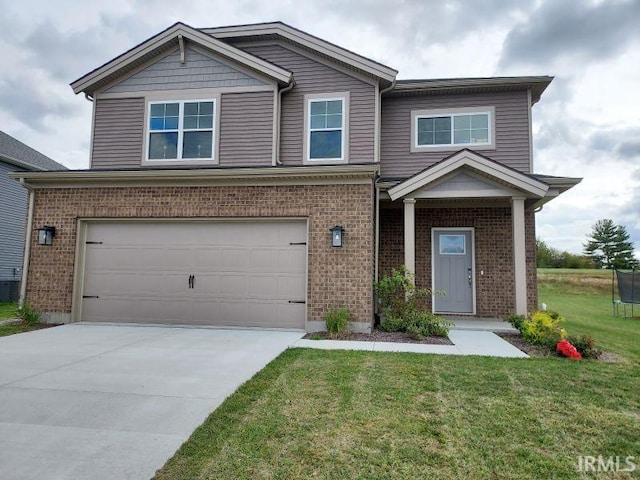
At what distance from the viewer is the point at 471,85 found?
10.0 meters

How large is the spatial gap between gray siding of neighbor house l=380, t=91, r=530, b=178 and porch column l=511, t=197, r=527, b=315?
2262 mm

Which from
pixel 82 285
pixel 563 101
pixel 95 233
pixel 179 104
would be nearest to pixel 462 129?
pixel 179 104

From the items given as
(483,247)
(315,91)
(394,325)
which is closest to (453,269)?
(483,247)

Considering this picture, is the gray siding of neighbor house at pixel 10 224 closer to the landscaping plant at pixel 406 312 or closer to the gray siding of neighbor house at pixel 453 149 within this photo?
the gray siding of neighbor house at pixel 453 149

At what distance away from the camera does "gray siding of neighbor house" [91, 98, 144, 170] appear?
32.6 ft

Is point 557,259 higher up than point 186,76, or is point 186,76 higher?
point 186,76

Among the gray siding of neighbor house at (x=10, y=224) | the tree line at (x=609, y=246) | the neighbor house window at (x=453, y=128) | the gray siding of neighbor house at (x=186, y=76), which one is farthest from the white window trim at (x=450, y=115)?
the tree line at (x=609, y=246)

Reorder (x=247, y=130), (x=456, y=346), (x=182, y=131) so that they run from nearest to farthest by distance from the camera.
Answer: (x=456, y=346)
(x=247, y=130)
(x=182, y=131)

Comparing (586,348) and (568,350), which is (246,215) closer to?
(568,350)

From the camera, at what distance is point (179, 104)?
9.90m

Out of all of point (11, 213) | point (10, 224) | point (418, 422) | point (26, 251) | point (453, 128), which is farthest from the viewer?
point (11, 213)

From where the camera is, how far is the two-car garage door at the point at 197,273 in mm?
8117

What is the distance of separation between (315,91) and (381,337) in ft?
20.8

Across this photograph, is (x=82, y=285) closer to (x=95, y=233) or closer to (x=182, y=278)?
(x=95, y=233)
